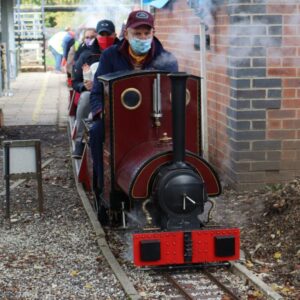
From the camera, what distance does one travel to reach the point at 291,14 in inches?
291

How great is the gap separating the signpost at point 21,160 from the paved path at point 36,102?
7.10m

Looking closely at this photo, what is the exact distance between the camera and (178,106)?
4.91 m

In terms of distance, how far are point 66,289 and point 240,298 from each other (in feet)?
4.12

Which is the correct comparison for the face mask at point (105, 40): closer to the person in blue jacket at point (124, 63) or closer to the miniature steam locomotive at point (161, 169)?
the person in blue jacket at point (124, 63)

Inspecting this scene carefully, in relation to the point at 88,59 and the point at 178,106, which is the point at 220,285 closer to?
the point at 178,106

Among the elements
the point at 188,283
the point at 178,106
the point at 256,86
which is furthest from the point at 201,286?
the point at 256,86

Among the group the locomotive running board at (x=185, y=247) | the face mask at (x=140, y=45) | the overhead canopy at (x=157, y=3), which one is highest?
the overhead canopy at (x=157, y=3)

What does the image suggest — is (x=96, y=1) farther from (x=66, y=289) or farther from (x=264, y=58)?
(x=66, y=289)

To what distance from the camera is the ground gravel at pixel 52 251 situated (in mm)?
5059

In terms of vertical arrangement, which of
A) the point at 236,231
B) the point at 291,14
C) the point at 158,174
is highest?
the point at 291,14

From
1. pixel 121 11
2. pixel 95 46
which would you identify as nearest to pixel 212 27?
pixel 95 46

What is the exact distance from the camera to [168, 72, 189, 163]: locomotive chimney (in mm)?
4887

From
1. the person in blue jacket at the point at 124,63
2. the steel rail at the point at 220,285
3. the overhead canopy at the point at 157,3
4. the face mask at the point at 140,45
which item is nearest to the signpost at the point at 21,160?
the person in blue jacket at the point at 124,63

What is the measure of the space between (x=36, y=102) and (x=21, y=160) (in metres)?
11.4
